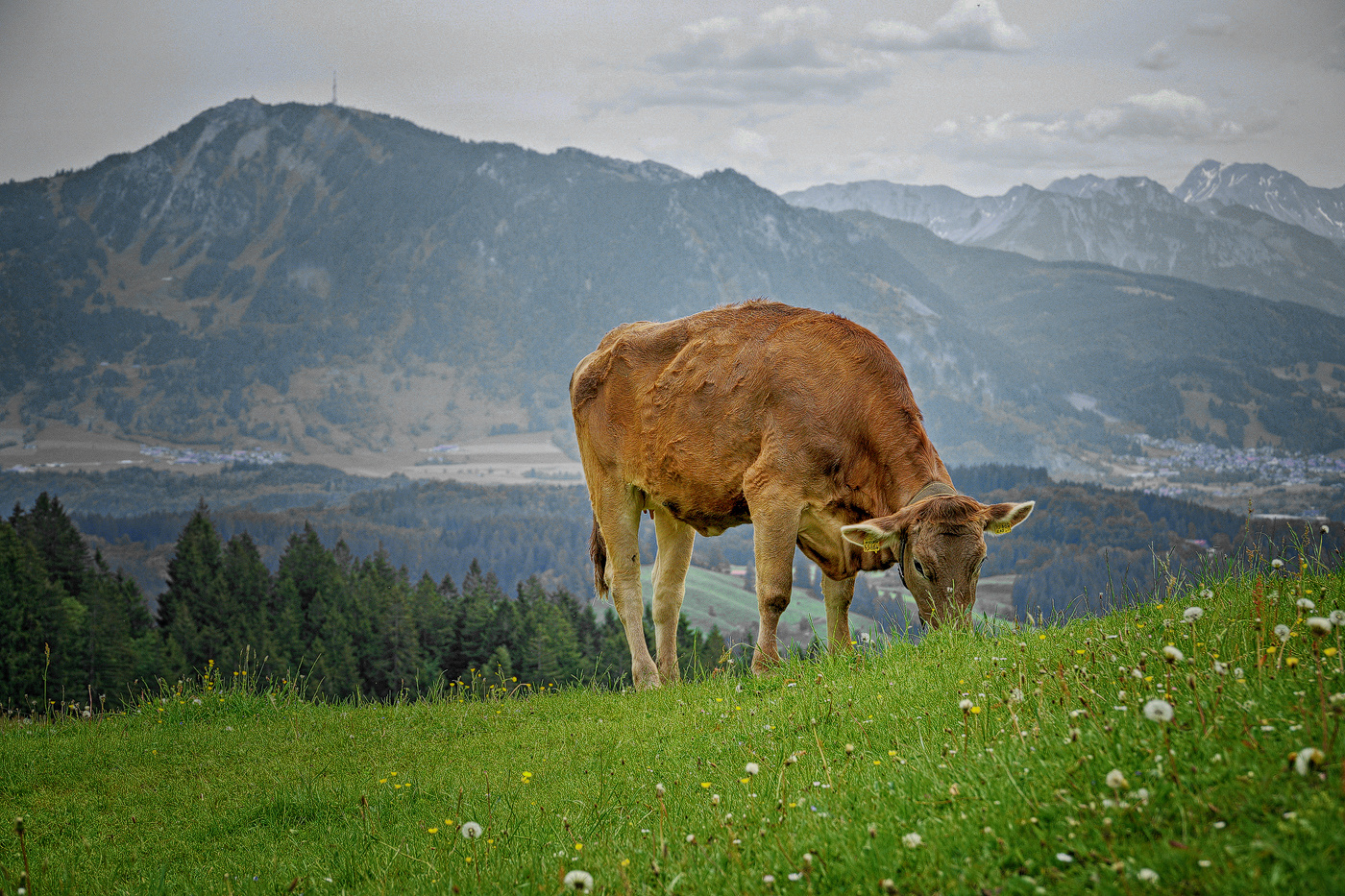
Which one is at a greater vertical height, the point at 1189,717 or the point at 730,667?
the point at 1189,717

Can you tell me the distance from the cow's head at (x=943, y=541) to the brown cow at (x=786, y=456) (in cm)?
1

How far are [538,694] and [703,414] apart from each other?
394 centimetres

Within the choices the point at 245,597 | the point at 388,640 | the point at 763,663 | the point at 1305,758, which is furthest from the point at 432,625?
the point at 1305,758

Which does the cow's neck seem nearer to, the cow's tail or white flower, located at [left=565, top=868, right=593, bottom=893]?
the cow's tail

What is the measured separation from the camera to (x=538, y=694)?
10.7m

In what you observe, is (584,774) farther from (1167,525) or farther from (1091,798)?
(1167,525)

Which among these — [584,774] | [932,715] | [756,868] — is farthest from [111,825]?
[932,715]

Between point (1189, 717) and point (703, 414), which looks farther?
point (703, 414)

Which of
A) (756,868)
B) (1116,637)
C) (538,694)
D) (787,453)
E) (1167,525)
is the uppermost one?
(787,453)

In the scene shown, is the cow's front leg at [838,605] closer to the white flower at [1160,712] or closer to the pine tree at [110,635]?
the white flower at [1160,712]

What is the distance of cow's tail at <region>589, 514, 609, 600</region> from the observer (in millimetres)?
12602

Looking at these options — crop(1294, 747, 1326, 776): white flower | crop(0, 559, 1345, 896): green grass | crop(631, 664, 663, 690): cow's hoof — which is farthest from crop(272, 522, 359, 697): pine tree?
crop(1294, 747, 1326, 776): white flower

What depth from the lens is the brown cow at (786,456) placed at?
803 cm

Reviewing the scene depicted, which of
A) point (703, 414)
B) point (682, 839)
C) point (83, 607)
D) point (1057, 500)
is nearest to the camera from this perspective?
point (682, 839)
